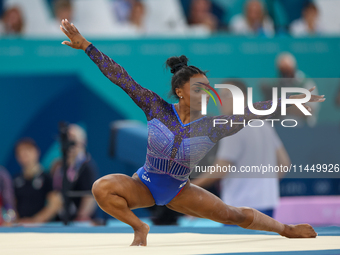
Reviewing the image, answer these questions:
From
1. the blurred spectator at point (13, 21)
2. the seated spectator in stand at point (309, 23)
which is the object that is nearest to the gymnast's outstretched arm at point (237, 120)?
the seated spectator in stand at point (309, 23)

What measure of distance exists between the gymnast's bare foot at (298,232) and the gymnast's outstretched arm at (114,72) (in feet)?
4.00

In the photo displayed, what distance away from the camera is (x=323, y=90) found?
5.69m

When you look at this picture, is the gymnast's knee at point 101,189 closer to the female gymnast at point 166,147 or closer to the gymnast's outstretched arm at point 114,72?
the female gymnast at point 166,147

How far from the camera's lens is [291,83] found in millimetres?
5555

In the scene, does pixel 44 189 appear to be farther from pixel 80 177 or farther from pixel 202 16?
pixel 202 16

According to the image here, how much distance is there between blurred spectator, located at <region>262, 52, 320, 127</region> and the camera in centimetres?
538

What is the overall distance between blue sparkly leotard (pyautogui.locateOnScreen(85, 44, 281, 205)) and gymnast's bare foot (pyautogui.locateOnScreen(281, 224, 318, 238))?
0.82m

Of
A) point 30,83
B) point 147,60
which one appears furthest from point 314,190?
point 30,83

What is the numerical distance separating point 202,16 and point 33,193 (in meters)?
3.78

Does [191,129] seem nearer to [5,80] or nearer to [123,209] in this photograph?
[123,209]

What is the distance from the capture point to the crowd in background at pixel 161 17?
7.00m

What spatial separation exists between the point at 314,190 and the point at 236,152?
178 centimetres

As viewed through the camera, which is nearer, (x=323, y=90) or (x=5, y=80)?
(x=323, y=90)

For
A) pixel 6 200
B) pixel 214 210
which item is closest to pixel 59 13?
pixel 6 200
